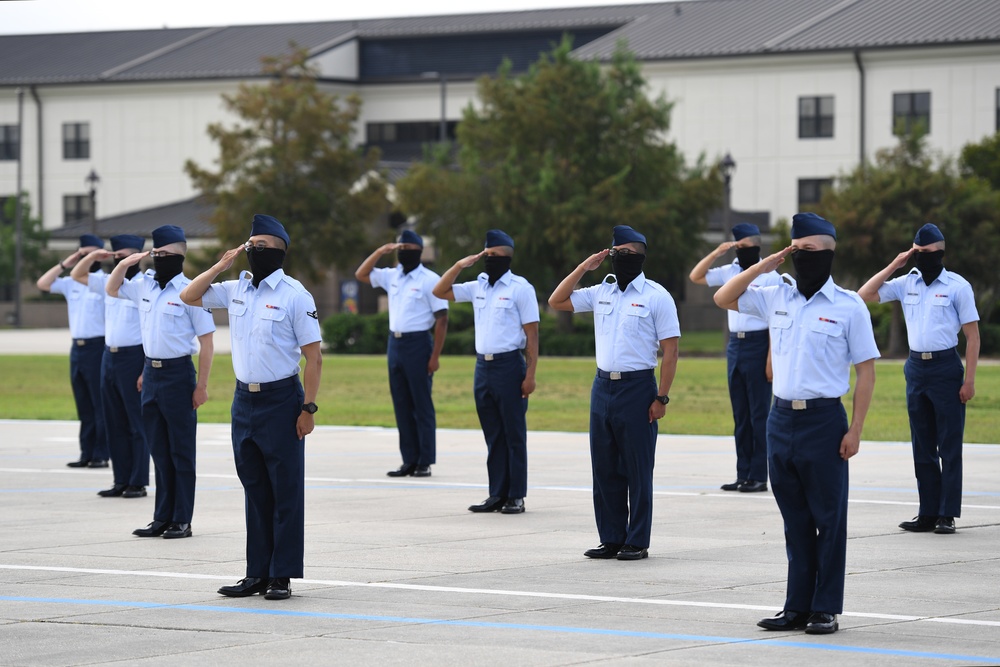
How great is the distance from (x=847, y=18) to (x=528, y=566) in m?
58.5

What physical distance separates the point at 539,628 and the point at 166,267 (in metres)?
5.39

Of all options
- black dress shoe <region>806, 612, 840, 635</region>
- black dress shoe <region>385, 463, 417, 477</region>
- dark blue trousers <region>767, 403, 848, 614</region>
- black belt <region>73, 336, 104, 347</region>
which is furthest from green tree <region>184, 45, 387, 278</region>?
black dress shoe <region>806, 612, 840, 635</region>

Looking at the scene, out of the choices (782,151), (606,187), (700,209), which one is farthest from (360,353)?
(782,151)

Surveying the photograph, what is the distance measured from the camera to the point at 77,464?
1795 centimetres

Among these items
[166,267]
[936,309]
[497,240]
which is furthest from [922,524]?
[166,267]

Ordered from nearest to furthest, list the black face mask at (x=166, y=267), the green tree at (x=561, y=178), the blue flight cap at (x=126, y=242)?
the black face mask at (x=166, y=267) → the blue flight cap at (x=126, y=242) → the green tree at (x=561, y=178)

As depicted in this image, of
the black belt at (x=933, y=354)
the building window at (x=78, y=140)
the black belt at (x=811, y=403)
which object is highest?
the building window at (x=78, y=140)

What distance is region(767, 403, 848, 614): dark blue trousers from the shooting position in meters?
8.85

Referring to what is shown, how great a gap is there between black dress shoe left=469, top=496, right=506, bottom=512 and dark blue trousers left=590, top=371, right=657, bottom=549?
2.45 meters

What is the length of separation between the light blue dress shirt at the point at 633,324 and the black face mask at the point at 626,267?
0.13 feet

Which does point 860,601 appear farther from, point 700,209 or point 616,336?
point 700,209

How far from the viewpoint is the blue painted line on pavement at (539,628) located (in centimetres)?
817

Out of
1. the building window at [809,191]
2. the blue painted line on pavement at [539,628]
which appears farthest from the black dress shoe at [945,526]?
the building window at [809,191]

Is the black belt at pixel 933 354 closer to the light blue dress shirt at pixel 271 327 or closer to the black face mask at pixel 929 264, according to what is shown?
the black face mask at pixel 929 264
